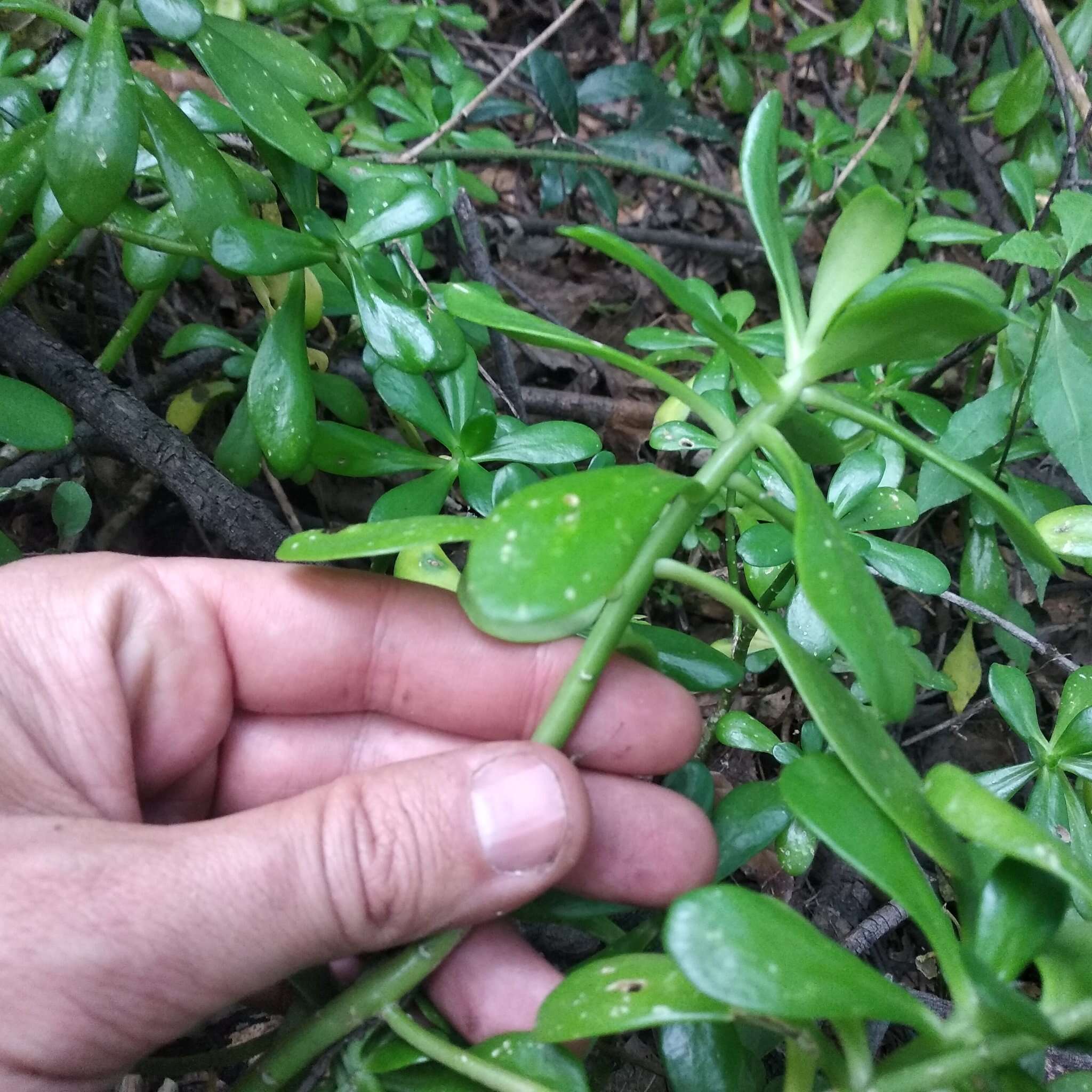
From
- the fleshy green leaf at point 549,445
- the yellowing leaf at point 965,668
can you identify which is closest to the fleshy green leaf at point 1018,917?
the fleshy green leaf at point 549,445

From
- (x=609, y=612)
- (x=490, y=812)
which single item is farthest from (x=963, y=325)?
(x=490, y=812)

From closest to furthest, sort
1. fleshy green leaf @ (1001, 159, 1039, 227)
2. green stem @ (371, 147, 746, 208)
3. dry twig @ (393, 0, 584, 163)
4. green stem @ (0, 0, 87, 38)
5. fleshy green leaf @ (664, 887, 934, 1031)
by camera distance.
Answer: fleshy green leaf @ (664, 887, 934, 1031)
green stem @ (0, 0, 87, 38)
fleshy green leaf @ (1001, 159, 1039, 227)
dry twig @ (393, 0, 584, 163)
green stem @ (371, 147, 746, 208)

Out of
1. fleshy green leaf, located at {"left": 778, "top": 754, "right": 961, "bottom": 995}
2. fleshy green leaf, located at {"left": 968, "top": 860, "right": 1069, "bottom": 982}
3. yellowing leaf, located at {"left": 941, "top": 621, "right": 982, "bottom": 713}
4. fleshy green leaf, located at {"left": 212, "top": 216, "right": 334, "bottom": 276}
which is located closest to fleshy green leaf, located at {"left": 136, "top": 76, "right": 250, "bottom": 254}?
fleshy green leaf, located at {"left": 212, "top": 216, "right": 334, "bottom": 276}

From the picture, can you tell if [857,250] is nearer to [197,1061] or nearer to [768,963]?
[768,963]

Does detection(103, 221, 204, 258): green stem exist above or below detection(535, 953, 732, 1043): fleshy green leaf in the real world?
above

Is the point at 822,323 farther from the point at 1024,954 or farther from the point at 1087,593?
the point at 1087,593

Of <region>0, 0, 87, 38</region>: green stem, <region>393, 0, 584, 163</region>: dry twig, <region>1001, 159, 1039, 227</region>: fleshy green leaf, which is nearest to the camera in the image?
<region>0, 0, 87, 38</region>: green stem

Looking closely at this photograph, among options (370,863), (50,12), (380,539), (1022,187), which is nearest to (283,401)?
(380,539)

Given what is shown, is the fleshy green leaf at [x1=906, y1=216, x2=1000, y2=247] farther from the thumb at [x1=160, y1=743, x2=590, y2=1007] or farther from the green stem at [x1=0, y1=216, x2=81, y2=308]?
the green stem at [x1=0, y1=216, x2=81, y2=308]

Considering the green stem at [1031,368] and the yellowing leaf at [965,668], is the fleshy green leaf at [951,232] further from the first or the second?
the yellowing leaf at [965,668]
